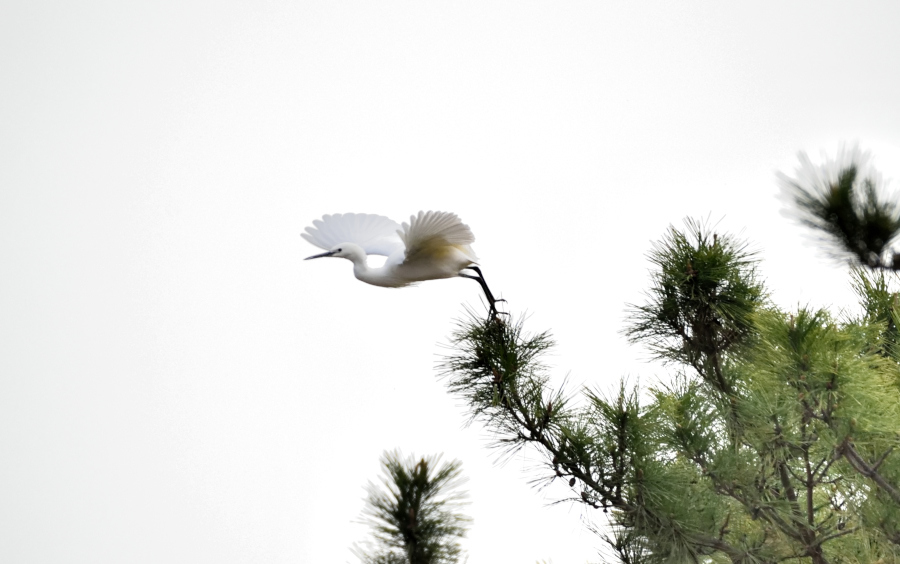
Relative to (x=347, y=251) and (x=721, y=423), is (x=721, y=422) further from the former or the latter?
(x=347, y=251)

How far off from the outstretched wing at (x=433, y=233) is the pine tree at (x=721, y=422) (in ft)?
1.12

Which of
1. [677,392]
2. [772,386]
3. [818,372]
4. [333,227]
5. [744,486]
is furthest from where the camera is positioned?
[333,227]

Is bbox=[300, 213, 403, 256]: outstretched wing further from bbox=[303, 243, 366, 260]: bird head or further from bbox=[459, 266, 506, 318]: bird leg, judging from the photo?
bbox=[459, 266, 506, 318]: bird leg

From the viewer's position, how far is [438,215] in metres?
2.03

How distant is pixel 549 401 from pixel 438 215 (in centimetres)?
54

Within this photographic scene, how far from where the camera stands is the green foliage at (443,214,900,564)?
65.0 inches

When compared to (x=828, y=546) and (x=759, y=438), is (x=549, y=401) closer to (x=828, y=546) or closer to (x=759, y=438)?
(x=759, y=438)

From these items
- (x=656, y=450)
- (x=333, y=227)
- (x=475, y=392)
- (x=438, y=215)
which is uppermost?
(x=333, y=227)

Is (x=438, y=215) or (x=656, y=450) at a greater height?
(x=438, y=215)

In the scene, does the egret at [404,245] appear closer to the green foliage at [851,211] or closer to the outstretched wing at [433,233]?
the outstretched wing at [433,233]

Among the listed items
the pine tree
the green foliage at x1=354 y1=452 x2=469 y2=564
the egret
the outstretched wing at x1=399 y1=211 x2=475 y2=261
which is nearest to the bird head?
the egret

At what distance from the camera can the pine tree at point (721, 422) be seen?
165 centimetres

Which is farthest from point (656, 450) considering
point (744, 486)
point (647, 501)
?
point (744, 486)

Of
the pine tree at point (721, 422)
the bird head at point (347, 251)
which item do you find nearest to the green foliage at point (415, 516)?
the pine tree at point (721, 422)
